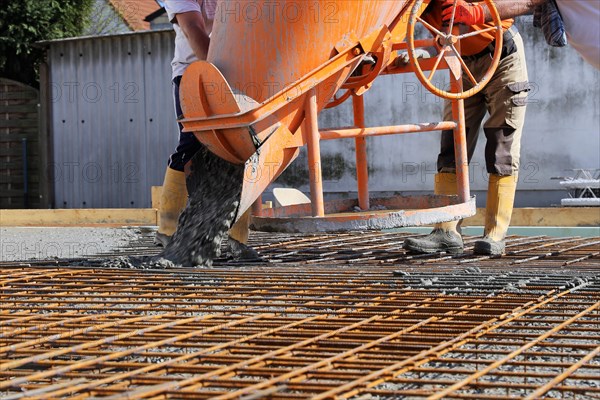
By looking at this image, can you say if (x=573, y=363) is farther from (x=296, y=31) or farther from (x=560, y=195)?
(x=560, y=195)

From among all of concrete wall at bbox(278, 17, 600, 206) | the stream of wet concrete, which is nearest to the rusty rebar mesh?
the stream of wet concrete

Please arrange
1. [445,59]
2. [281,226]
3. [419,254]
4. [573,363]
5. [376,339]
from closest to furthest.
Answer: [573,363] → [376,339] → [281,226] → [445,59] → [419,254]

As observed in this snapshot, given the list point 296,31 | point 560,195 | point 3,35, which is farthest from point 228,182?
point 3,35

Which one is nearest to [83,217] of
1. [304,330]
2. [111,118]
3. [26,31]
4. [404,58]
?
[404,58]

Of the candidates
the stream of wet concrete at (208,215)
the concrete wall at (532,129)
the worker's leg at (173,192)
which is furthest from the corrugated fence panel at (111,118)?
the stream of wet concrete at (208,215)

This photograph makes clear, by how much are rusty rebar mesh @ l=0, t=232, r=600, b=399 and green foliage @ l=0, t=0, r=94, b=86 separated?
11392 millimetres

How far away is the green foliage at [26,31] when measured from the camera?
14.9 meters

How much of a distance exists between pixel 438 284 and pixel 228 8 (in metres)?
1.67

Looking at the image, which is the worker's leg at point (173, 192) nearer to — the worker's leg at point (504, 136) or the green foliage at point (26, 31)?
the worker's leg at point (504, 136)

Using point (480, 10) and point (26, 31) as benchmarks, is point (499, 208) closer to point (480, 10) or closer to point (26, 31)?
point (480, 10)

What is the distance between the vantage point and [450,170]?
5.10m

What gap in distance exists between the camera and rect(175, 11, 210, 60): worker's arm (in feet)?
15.3

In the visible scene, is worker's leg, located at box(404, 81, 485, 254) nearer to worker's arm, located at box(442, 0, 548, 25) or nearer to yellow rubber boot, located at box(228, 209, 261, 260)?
worker's arm, located at box(442, 0, 548, 25)

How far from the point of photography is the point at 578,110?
11.7 meters
